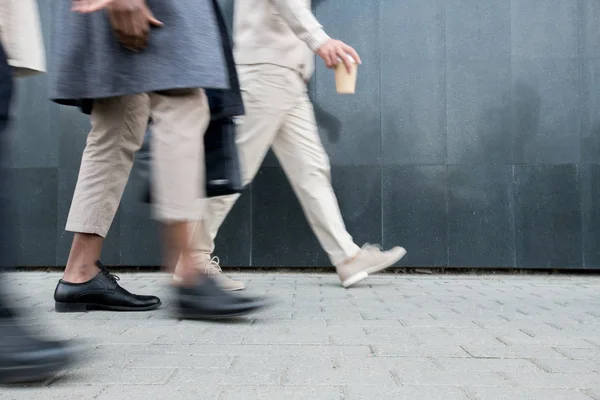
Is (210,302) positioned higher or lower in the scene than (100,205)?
lower

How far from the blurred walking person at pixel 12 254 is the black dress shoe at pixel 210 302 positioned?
0.70 m

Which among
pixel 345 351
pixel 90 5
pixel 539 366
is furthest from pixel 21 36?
pixel 539 366

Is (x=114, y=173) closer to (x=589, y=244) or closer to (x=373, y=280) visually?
(x=373, y=280)

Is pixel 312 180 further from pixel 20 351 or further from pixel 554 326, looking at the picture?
pixel 20 351

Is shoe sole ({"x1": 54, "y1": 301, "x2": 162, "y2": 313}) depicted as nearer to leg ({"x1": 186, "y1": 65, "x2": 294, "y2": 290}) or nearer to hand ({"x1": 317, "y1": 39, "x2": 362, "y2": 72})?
leg ({"x1": 186, "y1": 65, "x2": 294, "y2": 290})

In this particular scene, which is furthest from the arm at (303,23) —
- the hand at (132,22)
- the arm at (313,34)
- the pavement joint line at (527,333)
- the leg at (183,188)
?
the pavement joint line at (527,333)

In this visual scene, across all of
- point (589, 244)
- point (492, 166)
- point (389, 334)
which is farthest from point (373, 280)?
point (389, 334)

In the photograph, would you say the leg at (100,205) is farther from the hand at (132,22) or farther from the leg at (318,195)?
the leg at (318,195)

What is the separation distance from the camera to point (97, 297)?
2.67 m

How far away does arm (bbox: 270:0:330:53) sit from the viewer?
10.6 feet

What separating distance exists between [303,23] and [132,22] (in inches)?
52.5

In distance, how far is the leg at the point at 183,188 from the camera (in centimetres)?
216

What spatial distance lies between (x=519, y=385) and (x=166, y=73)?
4.82ft

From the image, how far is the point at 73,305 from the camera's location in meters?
2.66
